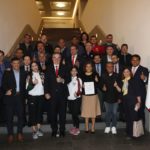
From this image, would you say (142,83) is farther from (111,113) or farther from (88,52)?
(88,52)

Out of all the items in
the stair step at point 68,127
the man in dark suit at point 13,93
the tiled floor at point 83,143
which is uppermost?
the man in dark suit at point 13,93

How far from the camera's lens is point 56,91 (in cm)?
646

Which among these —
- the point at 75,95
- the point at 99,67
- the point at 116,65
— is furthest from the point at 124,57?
the point at 75,95

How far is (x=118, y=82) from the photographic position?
6.72m

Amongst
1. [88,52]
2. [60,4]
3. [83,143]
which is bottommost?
[83,143]

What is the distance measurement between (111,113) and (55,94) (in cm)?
126

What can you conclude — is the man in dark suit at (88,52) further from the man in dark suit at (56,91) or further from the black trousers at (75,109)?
the black trousers at (75,109)

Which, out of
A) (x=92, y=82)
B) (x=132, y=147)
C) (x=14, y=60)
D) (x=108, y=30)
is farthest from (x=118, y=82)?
(x=108, y=30)

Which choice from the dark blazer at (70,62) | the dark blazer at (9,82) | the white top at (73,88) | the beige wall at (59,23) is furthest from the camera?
the beige wall at (59,23)

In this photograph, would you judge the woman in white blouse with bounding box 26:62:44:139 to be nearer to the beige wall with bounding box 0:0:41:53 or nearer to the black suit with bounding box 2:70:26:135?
the black suit with bounding box 2:70:26:135

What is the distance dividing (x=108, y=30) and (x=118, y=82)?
446 centimetres

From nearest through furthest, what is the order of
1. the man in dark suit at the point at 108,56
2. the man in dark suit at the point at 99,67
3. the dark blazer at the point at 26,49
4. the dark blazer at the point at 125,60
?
the man in dark suit at the point at 99,67, the man in dark suit at the point at 108,56, the dark blazer at the point at 125,60, the dark blazer at the point at 26,49

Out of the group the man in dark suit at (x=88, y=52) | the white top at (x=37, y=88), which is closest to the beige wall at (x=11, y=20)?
the man in dark suit at (x=88, y=52)

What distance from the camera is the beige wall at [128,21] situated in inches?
298
